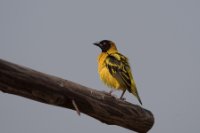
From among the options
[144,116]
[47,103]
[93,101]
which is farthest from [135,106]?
[47,103]

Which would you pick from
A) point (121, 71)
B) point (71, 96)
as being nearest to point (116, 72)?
point (121, 71)

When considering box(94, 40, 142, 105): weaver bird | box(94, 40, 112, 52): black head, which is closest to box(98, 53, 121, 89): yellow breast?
box(94, 40, 142, 105): weaver bird

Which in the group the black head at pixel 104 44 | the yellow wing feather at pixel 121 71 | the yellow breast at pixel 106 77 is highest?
the black head at pixel 104 44

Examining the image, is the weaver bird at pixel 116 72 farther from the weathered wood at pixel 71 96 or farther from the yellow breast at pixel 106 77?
the weathered wood at pixel 71 96

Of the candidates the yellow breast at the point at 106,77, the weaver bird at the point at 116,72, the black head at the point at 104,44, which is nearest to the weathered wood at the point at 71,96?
the weaver bird at the point at 116,72

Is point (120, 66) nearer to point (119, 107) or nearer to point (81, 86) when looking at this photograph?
point (119, 107)

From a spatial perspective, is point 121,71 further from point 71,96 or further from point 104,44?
point 71,96
